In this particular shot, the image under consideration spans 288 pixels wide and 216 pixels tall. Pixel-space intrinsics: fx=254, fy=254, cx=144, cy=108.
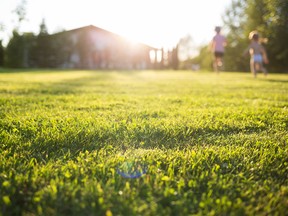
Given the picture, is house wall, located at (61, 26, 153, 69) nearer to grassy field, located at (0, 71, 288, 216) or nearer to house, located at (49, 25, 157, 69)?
house, located at (49, 25, 157, 69)

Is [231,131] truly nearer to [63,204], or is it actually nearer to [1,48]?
[63,204]

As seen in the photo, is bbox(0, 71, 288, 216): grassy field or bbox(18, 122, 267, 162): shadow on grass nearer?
bbox(0, 71, 288, 216): grassy field

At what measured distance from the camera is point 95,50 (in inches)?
1276

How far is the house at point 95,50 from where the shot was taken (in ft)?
98.1

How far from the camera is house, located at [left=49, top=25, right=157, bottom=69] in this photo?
1177 inches

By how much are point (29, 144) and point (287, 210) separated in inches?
66.6

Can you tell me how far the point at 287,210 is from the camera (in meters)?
1.23

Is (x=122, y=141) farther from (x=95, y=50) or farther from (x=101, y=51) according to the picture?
(x=101, y=51)

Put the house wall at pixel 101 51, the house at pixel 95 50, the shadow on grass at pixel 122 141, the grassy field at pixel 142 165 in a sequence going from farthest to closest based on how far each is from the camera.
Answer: the house wall at pixel 101 51 < the house at pixel 95 50 < the shadow on grass at pixel 122 141 < the grassy field at pixel 142 165

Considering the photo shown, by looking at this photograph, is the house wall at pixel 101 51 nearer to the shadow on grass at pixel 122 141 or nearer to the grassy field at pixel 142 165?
the grassy field at pixel 142 165

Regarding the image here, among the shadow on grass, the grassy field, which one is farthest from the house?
the shadow on grass

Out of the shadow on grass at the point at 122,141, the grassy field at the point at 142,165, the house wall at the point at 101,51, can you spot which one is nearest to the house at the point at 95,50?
the house wall at the point at 101,51

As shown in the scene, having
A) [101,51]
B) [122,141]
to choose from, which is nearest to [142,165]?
[122,141]

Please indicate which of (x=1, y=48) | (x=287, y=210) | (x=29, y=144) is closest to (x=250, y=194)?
(x=287, y=210)
